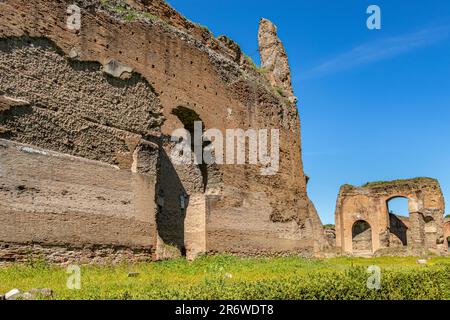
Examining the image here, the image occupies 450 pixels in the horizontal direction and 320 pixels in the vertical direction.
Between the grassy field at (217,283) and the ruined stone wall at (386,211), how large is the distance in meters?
20.5

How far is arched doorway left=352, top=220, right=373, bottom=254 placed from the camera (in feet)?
105

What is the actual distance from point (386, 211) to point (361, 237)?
112 inches

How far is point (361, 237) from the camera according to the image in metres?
32.5

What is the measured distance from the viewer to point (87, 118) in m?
10.6

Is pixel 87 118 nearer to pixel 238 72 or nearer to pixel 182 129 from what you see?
pixel 182 129

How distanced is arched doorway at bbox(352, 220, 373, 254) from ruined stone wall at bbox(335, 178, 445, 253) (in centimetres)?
39

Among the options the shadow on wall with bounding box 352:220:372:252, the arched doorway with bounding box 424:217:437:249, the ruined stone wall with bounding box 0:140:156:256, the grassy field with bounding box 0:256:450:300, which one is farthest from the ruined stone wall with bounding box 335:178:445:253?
the ruined stone wall with bounding box 0:140:156:256

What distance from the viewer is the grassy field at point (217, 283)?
544 centimetres

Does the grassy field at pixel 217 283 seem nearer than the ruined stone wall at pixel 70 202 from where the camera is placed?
Yes

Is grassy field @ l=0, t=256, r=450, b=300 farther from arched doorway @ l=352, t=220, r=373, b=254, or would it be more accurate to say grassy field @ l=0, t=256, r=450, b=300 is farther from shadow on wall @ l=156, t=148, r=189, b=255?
arched doorway @ l=352, t=220, r=373, b=254

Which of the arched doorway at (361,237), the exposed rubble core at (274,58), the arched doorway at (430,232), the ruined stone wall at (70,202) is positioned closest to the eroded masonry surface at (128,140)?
the ruined stone wall at (70,202)

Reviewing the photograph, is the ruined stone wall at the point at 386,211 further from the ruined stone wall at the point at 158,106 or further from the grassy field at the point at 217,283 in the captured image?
the grassy field at the point at 217,283

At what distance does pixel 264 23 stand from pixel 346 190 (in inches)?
593
